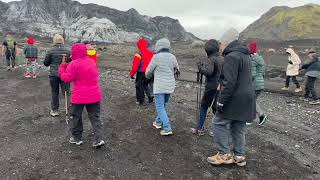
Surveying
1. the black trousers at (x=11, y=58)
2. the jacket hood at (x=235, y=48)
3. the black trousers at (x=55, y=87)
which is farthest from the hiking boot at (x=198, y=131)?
the black trousers at (x=11, y=58)

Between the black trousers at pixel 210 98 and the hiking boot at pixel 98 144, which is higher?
the black trousers at pixel 210 98

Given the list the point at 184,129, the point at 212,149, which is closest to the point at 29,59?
the point at 184,129

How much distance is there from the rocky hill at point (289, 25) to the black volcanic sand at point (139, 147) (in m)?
53.0

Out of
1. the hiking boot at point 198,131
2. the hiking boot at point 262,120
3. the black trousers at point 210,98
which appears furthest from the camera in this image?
the hiking boot at point 262,120

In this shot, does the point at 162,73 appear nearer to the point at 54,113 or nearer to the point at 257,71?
the point at 257,71

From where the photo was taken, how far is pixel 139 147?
6.96 m

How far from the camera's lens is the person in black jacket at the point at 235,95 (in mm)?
5668

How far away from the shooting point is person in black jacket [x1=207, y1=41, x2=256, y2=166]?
18.6 feet

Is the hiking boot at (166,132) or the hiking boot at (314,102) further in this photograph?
the hiking boot at (314,102)

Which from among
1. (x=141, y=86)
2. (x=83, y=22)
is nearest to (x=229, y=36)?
(x=141, y=86)

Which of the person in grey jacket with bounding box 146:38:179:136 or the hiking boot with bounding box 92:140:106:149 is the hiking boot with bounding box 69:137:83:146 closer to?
the hiking boot with bounding box 92:140:106:149

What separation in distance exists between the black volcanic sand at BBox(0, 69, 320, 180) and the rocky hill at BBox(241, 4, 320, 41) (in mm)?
53019

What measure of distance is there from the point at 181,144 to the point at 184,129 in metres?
1.06

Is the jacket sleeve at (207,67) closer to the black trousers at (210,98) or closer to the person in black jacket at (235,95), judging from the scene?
the black trousers at (210,98)
